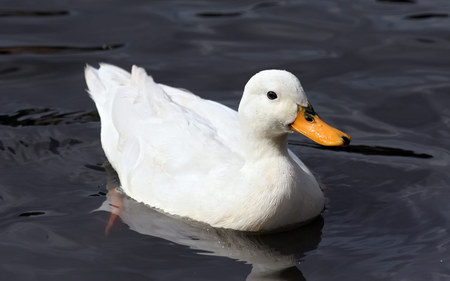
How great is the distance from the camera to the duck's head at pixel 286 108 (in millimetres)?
7117

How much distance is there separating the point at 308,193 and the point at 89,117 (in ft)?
10.7

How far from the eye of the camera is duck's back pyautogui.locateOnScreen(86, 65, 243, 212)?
25.5 ft

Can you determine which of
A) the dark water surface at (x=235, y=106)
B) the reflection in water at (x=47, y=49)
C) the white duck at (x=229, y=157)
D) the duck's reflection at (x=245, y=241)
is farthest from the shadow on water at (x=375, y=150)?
the reflection in water at (x=47, y=49)

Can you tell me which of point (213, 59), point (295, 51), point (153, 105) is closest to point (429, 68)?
point (295, 51)

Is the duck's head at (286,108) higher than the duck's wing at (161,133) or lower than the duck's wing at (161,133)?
higher

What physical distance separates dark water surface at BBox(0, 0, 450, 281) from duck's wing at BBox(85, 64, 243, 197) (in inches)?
13.2

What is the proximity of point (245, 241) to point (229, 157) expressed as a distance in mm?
735

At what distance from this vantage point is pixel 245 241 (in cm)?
755

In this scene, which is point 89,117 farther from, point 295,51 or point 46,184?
point 295,51

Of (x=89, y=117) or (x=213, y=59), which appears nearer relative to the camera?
(x=89, y=117)

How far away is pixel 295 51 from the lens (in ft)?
37.9

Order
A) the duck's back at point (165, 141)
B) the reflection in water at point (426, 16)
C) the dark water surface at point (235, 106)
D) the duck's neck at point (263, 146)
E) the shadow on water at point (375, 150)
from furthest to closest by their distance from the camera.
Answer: the reflection in water at point (426, 16)
the shadow on water at point (375, 150)
the duck's back at point (165, 141)
the duck's neck at point (263, 146)
the dark water surface at point (235, 106)

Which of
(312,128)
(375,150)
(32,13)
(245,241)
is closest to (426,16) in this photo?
(375,150)

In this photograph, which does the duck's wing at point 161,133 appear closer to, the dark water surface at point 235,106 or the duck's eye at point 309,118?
the dark water surface at point 235,106
